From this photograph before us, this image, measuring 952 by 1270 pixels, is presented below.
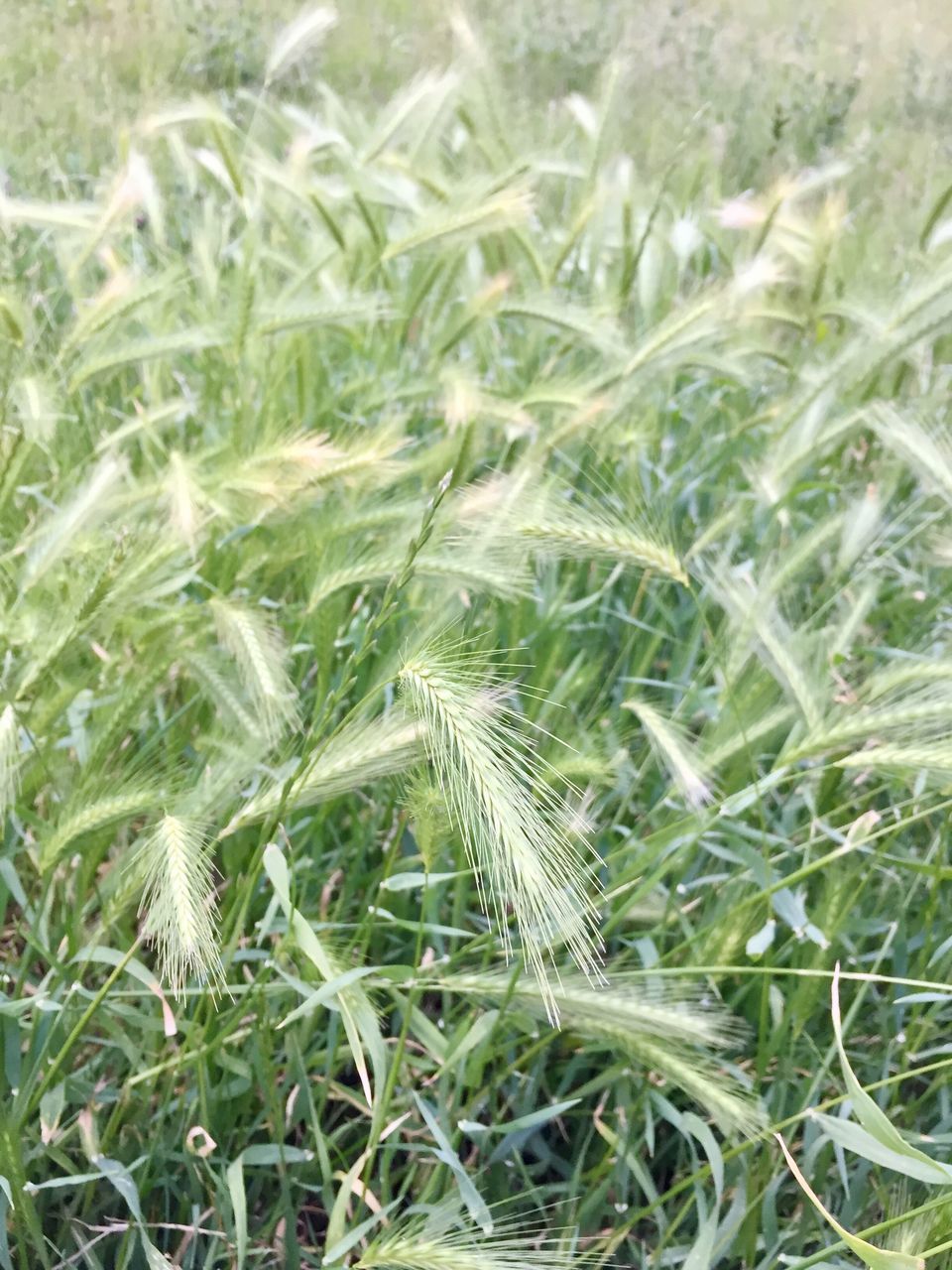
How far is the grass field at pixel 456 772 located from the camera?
0.70m

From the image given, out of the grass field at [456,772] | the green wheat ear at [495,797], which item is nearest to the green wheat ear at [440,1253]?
the grass field at [456,772]

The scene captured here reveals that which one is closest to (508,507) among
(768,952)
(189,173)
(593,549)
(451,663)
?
(593,549)

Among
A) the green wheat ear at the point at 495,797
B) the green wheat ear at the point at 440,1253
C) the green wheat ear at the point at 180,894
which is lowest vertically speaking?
the green wheat ear at the point at 440,1253

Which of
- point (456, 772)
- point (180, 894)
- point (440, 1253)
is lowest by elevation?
point (440, 1253)

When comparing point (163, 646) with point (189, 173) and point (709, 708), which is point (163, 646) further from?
point (189, 173)

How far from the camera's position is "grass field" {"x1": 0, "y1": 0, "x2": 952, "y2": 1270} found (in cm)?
70

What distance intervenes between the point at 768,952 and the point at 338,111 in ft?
6.15

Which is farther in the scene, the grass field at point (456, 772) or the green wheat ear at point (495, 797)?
the grass field at point (456, 772)

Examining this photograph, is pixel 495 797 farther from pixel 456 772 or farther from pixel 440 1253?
pixel 440 1253

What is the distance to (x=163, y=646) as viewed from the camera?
915 mm

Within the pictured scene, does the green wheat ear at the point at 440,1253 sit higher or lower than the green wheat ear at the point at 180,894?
lower

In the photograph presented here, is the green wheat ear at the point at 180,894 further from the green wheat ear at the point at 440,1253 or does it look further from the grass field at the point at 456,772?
the green wheat ear at the point at 440,1253

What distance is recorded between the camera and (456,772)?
54 cm

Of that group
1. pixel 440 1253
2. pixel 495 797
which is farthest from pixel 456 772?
pixel 440 1253
